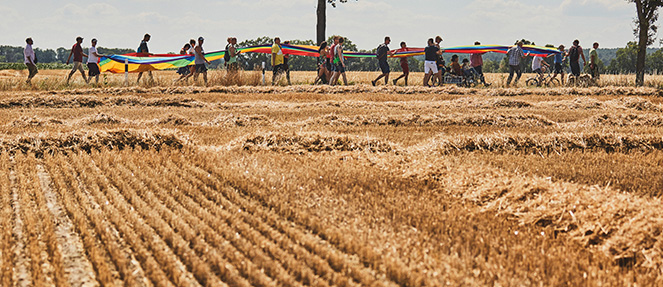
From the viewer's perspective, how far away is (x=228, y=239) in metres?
4.47

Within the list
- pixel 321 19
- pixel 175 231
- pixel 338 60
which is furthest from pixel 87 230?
pixel 321 19

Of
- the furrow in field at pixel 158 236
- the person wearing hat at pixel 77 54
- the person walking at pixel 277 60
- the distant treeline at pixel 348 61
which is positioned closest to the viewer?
the furrow in field at pixel 158 236

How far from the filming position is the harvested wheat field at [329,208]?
3908mm

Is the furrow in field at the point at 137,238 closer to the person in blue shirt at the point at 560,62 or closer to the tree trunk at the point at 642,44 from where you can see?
the person in blue shirt at the point at 560,62

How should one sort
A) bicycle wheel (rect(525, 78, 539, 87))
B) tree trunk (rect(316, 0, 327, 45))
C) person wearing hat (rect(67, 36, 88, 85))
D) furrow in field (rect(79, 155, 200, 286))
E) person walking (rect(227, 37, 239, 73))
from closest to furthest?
furrow in field (rect(79, 155, 200, 286))
person wearing hat (rect(67, 36, 88, 85))
person walking (rect(227, 37, 239, 73))
bicycle wheel (rect(525, 78, 539, 87))
tree trunk (rect(316, 0, 327, 45))

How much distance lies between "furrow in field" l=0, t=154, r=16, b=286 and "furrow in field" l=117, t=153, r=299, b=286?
3.75 ft

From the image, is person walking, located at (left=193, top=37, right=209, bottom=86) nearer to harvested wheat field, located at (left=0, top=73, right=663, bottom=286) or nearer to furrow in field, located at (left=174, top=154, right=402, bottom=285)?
harvested wheat field, located at (left=0, top=73, right=663, bottom=286)

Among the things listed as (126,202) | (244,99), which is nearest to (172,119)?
(244,99)

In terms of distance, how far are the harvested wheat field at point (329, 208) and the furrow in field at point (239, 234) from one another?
15 millimetres

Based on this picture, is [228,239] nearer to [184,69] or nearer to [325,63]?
[325,63]

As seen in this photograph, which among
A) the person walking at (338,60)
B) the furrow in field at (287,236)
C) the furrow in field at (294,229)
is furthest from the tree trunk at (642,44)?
the furrow in field at (287,236)

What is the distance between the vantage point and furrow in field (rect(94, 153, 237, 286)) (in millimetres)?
3869

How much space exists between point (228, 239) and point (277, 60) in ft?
56.8

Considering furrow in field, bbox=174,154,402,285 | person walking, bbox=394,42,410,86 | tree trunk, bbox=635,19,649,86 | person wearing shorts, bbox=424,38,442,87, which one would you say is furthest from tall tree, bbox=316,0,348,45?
furrow in field, bbox=174,154,402,285
